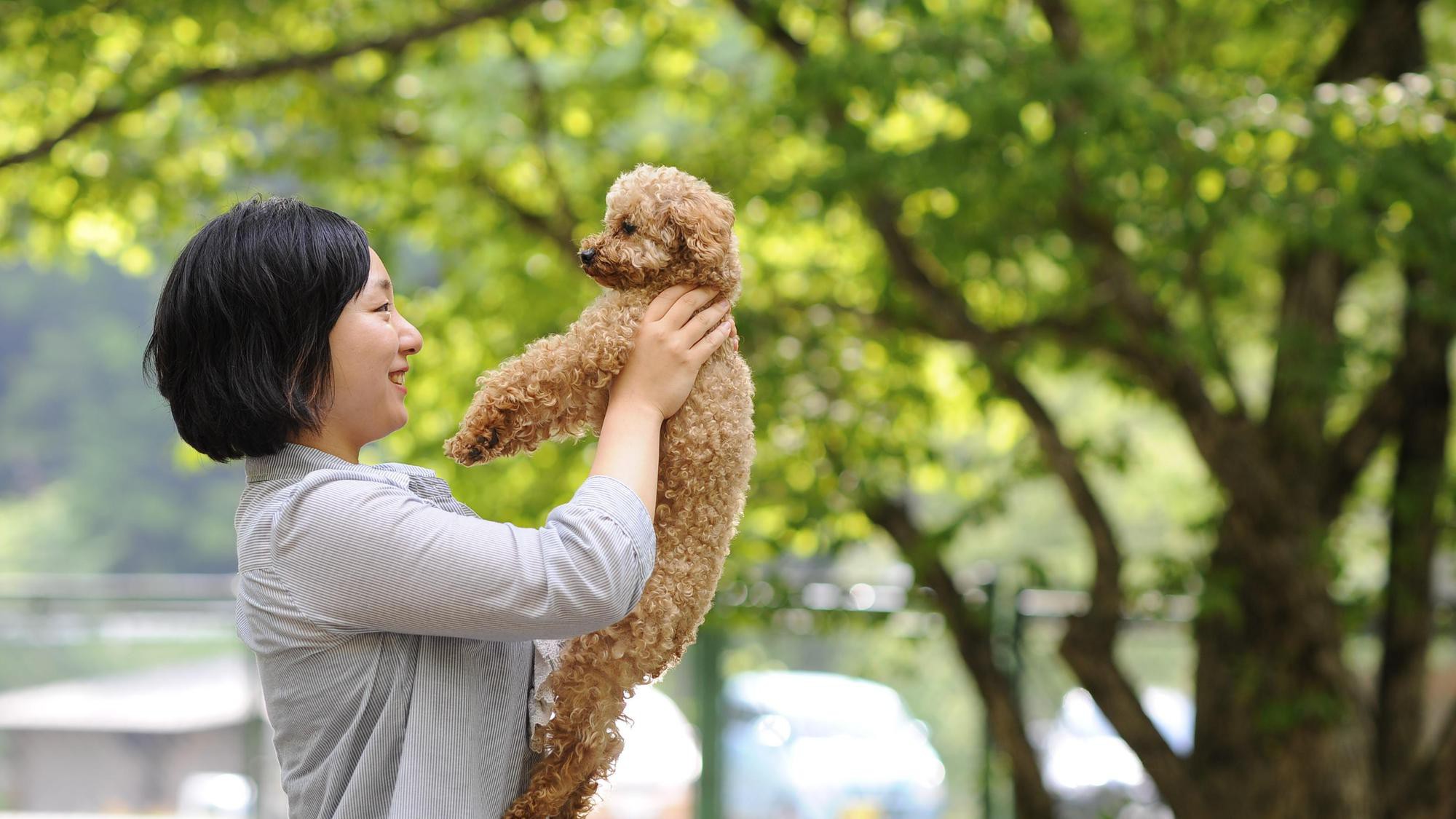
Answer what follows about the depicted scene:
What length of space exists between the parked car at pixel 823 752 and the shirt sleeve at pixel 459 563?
4694 mm

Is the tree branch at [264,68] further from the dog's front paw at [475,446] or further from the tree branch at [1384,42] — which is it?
the dog's front paw at [475,446]

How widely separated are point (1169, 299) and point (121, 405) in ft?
77.8

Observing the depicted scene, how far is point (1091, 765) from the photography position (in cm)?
565

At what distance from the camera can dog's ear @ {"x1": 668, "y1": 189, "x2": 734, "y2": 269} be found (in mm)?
1305

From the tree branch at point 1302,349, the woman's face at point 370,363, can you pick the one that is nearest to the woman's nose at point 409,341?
the woman's face at point 370,363

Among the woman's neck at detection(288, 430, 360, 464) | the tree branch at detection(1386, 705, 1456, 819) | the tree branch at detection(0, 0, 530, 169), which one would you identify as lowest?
the woman's neck at detection(288, 430, 360, 464)

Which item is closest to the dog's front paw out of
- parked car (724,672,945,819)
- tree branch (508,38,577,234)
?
tree branch (508,38,577,234)

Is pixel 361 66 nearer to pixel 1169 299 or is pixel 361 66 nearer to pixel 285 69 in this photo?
pixel 285 69

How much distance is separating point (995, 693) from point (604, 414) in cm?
452

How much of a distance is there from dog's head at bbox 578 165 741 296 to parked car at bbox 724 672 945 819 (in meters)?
4.62

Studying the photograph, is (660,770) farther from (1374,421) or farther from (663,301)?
(663,301)

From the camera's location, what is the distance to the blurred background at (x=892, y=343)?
433cm

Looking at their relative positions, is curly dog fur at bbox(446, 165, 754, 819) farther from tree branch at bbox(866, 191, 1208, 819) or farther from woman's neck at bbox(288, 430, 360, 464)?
tree branch at bbox(866, 191, 1208, 819)

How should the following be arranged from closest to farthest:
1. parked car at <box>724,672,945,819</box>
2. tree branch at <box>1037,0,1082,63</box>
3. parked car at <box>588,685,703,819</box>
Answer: tree branch at <box>1037,0,1082,63</box> → parked car at <box>724,672,945,819</box> → parked car at <box>588,685,703,819</box>
